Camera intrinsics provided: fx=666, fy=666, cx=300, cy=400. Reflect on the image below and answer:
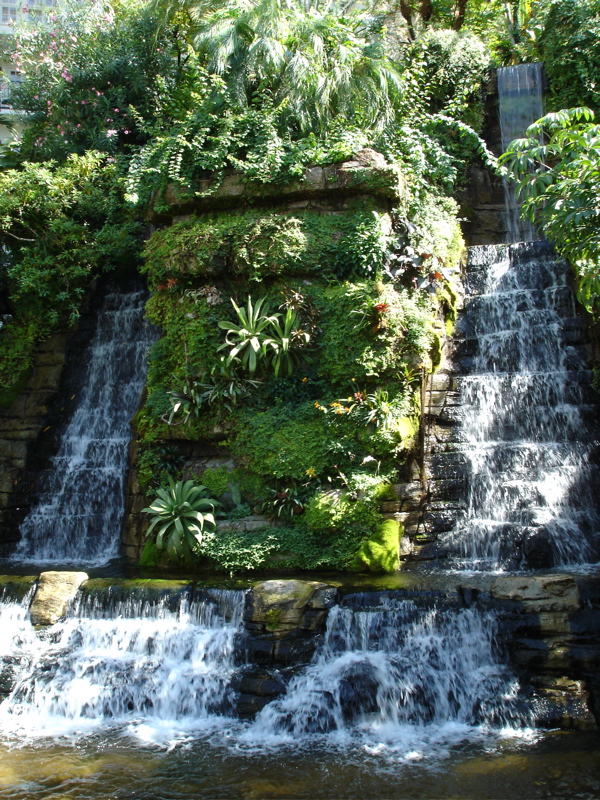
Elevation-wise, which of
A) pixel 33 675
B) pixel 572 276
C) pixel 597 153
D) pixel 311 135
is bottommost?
pixel 33 675

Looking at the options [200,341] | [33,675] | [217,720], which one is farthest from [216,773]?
[200,341]

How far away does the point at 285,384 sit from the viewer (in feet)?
35.5

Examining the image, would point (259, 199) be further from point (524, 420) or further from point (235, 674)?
point (235, 674)

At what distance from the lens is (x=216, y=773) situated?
5.77 metres

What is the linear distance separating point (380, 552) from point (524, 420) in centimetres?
353

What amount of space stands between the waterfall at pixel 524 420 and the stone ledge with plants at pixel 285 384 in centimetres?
104

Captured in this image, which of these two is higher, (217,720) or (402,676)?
(402,676)

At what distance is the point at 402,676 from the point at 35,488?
8.26 metres

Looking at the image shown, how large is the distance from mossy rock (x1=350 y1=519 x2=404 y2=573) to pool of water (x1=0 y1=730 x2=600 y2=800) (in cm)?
301

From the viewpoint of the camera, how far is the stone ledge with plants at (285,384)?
31.7 feet

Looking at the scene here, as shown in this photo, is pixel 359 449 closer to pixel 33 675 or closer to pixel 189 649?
pixel 189 649

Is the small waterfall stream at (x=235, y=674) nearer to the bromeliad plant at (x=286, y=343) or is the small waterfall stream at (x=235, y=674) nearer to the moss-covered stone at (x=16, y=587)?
the moss-covered stone at (x=16, y=587)

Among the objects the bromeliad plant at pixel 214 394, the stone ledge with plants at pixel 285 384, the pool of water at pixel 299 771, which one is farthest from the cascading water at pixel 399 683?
the bromeliad plant at pixel 214 394

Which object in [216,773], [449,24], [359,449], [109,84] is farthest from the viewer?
[449,24]
